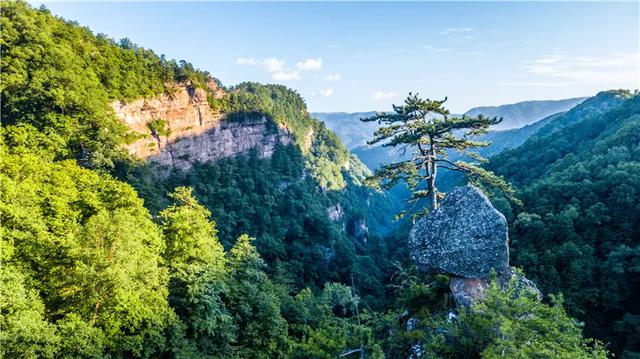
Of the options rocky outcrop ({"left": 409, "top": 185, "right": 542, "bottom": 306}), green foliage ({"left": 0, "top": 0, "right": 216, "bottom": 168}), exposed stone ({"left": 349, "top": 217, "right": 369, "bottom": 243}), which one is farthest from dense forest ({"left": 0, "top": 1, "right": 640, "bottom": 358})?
exposed stone ({"left": 349, "top": 217, "right": 369, "bottom": 243})

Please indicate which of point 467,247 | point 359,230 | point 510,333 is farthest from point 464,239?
point 359,230

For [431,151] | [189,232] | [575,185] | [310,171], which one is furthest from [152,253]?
[310,171]

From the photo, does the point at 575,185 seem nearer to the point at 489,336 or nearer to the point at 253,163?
the point at 489,336

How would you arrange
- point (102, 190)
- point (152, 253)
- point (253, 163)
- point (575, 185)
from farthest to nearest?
point (253, 163) → point (575, 185) → point (102, 190) → point (152, 253)

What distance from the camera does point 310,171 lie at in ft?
356

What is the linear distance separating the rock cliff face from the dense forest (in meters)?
2.61

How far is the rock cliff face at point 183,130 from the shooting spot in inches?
2183

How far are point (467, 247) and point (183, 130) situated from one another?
60.9 metres

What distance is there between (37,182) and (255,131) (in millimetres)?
66562

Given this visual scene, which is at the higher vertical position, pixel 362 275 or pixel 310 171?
pixel 310 171

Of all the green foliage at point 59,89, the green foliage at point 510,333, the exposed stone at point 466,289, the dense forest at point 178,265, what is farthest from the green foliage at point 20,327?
the green foliage at point 59,89

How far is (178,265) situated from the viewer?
2161 cm

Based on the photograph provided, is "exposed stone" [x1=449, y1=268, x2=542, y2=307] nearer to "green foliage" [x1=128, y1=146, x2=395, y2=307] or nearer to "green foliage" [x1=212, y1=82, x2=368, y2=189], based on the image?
"green foliage" [x1=128, y1=146, x2=395, y2=307]

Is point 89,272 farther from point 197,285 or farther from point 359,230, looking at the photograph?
point 359,230
